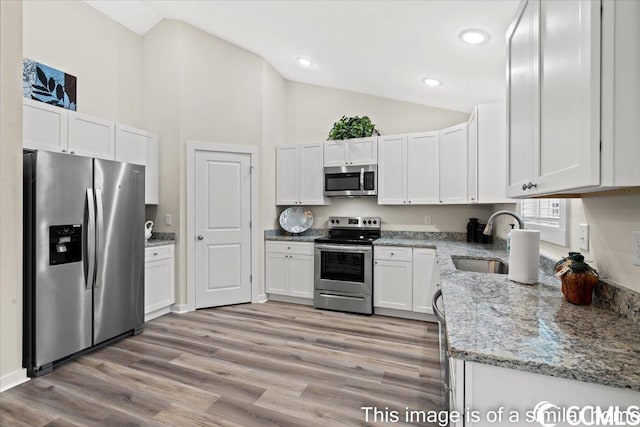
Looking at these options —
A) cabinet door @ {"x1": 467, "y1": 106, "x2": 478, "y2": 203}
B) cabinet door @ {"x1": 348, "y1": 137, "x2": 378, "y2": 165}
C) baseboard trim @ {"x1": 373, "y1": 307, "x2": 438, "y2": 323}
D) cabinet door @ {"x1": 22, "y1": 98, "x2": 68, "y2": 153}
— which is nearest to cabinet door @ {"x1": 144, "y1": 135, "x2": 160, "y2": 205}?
cabinet door @ {"x1": 22, "y1": 98, "x2": 68, "y2": 153}

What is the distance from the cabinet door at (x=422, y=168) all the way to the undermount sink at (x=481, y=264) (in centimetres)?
119

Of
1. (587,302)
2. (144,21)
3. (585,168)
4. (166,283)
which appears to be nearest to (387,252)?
(587,302)

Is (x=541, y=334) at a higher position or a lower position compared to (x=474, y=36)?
lower

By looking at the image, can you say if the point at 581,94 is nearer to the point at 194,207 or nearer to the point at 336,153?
the point at 336,153

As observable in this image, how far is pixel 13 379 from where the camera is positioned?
220 cm

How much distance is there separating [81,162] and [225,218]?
1.69 meters

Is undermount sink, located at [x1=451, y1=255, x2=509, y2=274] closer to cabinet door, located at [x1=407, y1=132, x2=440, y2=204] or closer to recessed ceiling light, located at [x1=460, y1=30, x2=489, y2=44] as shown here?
cabinet door, located at [x1=407, y1=132, x2=440, y2=204]

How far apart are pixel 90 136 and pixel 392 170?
3.29 m

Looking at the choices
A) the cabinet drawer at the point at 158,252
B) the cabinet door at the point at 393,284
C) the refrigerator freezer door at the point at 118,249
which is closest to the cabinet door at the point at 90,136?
the refrigerator freezer door at the point at 118,249

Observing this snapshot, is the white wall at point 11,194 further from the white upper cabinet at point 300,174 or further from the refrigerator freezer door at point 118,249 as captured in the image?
the white upper cabinet at point 300,174

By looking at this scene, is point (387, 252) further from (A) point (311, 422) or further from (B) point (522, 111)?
(B) point (522, 111)

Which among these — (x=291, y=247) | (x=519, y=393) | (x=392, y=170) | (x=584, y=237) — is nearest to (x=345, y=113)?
(x=392, y=170)

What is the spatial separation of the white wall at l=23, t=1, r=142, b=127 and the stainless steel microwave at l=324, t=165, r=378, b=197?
254 centimetres

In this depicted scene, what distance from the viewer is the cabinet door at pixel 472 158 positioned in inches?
125
